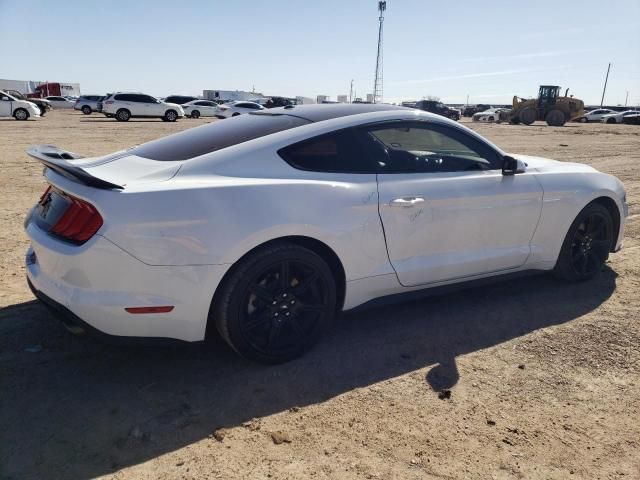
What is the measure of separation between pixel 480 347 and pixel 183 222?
210 centimetres

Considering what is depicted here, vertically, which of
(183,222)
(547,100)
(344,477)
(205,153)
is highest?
(547,100)

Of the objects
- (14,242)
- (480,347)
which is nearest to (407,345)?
(480,347)

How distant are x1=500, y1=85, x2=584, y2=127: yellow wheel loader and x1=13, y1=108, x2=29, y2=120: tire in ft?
111

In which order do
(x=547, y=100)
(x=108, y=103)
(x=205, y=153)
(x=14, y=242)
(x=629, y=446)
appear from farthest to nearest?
(x=547, y=100) < (x=108, y=103) < (x=14, y=242) < (x=205, y=153) < (x=629, y=446)

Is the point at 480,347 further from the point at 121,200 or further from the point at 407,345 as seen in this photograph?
the point at 121,200

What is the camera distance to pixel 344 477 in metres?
2.27

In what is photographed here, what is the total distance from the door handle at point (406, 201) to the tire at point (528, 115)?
1597 inches

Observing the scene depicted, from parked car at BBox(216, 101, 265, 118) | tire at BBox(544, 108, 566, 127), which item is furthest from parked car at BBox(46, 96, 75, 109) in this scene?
tire at BBox(544, 108, 566, 127)

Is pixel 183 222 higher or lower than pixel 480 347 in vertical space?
higher

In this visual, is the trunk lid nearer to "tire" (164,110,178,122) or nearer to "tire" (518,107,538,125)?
"tire" (164,110,178,122)

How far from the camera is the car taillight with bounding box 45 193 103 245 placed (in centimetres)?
263

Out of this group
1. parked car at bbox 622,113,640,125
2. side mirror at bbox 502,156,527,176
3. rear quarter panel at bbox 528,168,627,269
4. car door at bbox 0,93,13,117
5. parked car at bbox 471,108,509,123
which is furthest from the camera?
parked car at bbox 471,108,509,123

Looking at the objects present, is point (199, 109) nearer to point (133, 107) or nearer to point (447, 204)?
point (133, 107)

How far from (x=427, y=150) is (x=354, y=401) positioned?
2042 mm
